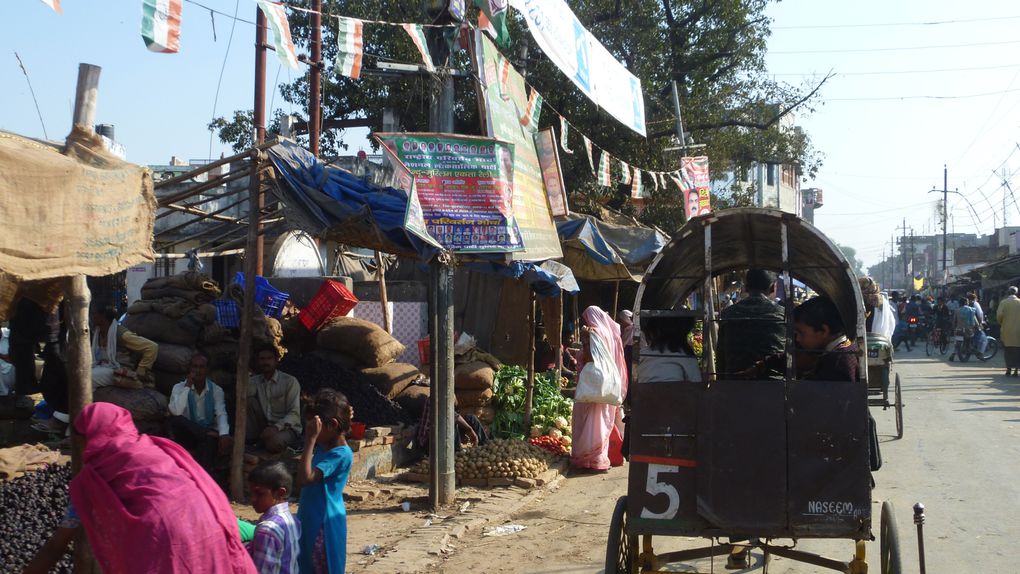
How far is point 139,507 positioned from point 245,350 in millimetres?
5215

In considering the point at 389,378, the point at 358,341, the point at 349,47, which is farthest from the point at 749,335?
the point at 358,341

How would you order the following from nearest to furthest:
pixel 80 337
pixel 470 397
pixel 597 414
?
pixel 80 337 < pixel 597 414 < pixel 470 397

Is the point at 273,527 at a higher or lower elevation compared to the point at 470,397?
higher

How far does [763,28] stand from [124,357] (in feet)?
65.7

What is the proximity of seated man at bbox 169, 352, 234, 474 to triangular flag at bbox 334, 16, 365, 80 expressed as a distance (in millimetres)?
3137

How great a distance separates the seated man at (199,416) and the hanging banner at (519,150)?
3.25 meters

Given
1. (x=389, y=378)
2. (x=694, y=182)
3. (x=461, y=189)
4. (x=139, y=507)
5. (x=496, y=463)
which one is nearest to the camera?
(x=139, y=507)

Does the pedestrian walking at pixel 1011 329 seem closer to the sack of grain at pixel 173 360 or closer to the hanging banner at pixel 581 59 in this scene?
the hanging banner at pixel 581 59

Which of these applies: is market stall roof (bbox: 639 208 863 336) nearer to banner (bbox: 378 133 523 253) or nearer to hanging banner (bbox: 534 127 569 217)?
banner (bbox: 378 133 523 253)

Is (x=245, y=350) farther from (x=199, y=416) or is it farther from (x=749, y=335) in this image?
(x=749, y=335)

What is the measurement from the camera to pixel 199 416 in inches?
351

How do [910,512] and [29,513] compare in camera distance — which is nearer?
[29,513]

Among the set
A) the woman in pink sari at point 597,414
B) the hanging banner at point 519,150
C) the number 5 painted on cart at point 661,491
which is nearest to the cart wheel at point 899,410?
the woman in pink sari at point 597,414

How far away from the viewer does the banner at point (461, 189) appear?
26.1ft
